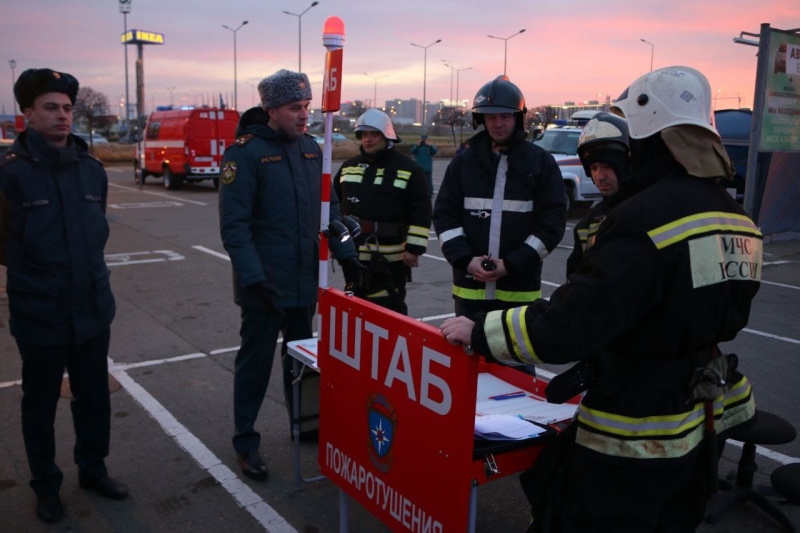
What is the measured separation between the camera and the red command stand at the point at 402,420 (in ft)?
7.74

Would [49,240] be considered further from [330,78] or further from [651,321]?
[651,321]

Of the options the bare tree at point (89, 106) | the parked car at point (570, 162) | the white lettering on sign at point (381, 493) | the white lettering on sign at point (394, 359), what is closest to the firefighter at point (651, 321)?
the white lettering on sign at point (394, 359)

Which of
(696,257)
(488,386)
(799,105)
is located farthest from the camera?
(799,105)

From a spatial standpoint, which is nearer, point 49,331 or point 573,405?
point 573,405

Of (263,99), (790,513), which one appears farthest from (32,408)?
(790,513)

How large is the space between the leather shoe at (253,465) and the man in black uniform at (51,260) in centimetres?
85

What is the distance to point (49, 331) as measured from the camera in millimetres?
3312

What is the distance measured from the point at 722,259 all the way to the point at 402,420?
1.24 m

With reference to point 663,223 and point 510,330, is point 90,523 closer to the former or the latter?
point 510,330

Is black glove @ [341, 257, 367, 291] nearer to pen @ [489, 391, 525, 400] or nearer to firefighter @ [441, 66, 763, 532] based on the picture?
pen @ [489, 391, 525, 400]

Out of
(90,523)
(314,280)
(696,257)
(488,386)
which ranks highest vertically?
(696,257)

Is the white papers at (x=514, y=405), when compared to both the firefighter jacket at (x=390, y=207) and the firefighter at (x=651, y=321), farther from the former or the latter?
the firefighter jacket at (x=390, y=207)

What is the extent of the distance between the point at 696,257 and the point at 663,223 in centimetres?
13

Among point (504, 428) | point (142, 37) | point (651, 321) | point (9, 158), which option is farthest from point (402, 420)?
point (142, 37)
